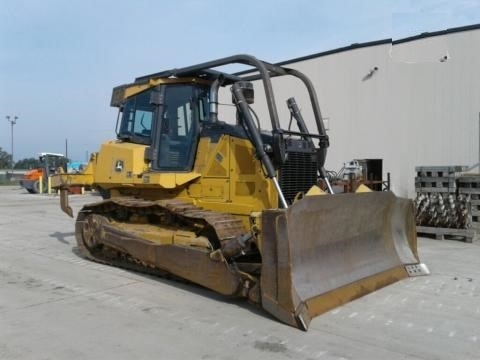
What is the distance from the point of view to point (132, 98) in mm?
7598

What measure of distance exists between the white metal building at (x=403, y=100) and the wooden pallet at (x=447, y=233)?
2.89m

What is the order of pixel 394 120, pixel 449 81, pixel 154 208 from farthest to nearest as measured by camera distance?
pixel 394 120, pixel 449 81, pixel 154 208

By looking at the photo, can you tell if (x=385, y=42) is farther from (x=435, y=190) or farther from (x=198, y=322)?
(x=198, y=322)

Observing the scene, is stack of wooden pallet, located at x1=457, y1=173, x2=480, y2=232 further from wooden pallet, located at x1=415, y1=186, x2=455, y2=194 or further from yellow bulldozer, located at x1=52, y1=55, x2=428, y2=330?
yellow bulldozer, located at x1=52, y1=55, x2=428, y2=330

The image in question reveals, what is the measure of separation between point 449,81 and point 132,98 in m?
9.34

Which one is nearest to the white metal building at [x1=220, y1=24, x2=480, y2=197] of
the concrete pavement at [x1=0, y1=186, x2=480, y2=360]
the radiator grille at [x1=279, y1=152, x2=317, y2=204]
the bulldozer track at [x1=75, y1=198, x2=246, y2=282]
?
the concrete pavement at [x1=0, y1=186, x2=480, y2=360]

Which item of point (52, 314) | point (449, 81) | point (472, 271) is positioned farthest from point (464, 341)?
point (449, 81)

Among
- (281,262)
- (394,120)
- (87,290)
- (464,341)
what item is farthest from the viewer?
(394,120)

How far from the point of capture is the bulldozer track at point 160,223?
5.86 metres

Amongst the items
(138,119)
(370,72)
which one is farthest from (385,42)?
(138,119)

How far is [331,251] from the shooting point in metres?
5.70

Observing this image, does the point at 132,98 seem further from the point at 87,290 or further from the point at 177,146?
the point at 87,290

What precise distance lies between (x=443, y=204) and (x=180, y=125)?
267 inches

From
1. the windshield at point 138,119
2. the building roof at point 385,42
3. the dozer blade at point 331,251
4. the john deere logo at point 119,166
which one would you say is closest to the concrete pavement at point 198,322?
the dozer blade at point 331,251
